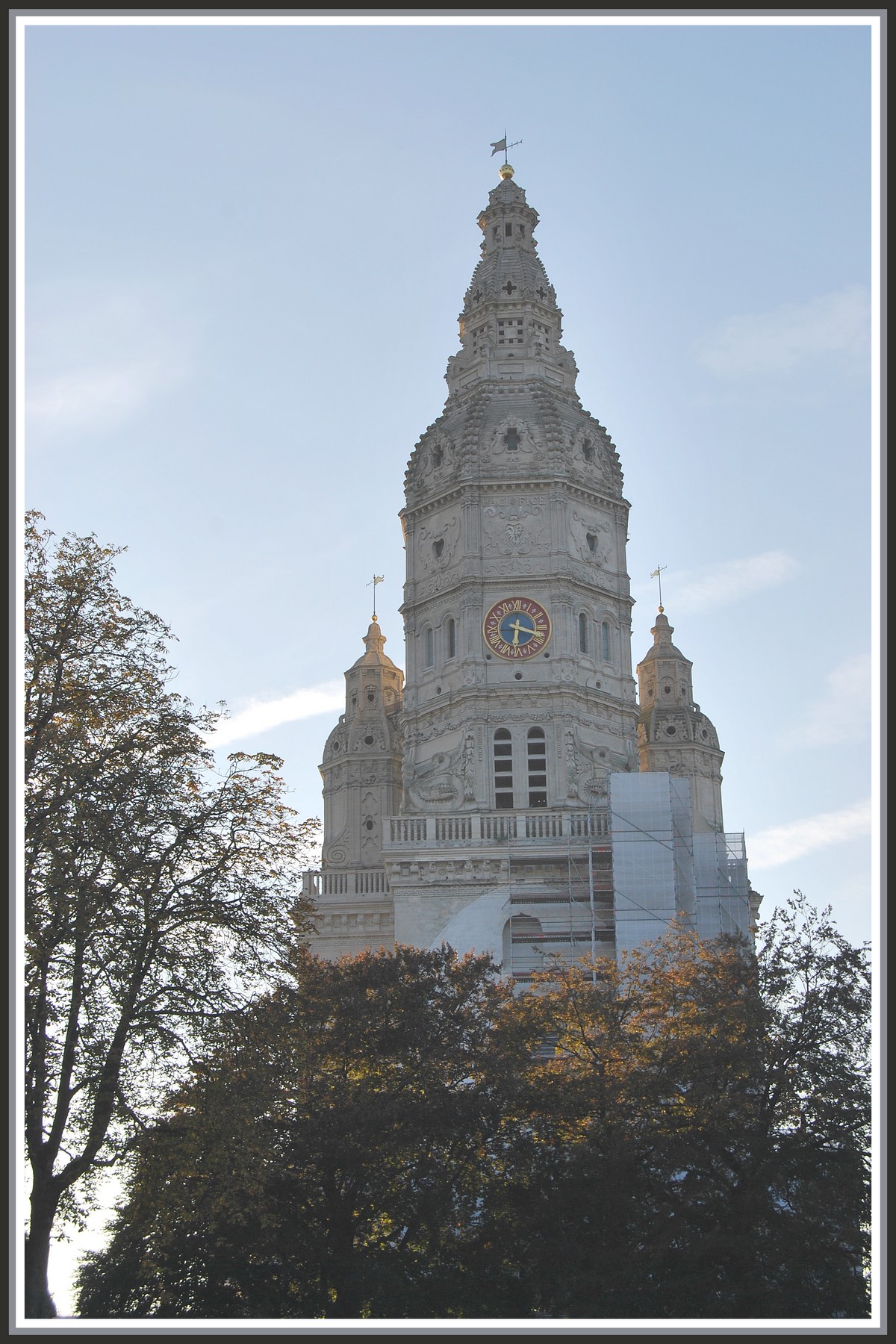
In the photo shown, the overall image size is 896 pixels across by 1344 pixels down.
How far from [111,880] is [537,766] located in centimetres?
4084

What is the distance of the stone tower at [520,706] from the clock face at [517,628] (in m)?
0.08

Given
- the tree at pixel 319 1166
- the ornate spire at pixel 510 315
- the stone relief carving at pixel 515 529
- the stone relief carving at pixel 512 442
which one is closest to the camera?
the tree at pixel 319 1166

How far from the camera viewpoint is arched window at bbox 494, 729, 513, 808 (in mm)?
76000

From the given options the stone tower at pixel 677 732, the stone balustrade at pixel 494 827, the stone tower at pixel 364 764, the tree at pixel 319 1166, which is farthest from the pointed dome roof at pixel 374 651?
the tree at pixel 319 1166

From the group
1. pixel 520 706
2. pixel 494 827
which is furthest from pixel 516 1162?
pixel 520 706

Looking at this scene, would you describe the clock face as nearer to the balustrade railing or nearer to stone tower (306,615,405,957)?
the balustrade railing

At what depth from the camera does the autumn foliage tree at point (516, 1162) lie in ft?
127

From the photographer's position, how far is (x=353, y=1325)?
25.4 metres

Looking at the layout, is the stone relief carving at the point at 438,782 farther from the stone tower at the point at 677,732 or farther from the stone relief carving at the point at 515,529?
the stone tower at the point at 677,732

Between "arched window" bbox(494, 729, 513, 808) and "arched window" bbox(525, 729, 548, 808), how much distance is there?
83 centimetres

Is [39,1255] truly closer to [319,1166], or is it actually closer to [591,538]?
[319,1166]

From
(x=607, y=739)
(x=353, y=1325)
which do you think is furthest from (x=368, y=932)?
(x=353, y=1325)

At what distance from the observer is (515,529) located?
80250mm

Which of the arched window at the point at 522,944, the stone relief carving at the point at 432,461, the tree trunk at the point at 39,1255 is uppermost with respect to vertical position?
the stone relief carving at the point at 432,461
